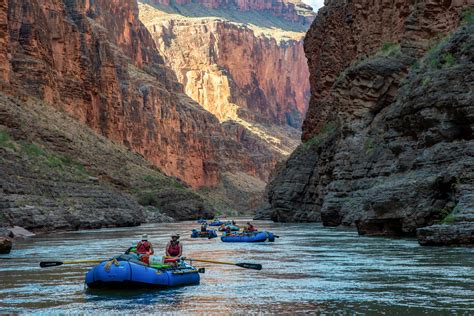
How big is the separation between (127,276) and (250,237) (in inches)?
1217

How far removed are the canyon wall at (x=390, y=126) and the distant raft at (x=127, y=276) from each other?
16768mm

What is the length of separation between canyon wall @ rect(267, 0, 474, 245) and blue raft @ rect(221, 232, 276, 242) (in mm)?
7005

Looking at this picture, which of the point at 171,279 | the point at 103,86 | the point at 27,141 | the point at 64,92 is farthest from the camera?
the point at 103,86

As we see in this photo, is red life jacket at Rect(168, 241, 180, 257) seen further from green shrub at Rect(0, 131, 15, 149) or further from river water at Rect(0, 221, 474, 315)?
green shrub at Rect(0, 131, 15, 149)

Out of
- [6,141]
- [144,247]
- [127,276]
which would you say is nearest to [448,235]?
[144,247]

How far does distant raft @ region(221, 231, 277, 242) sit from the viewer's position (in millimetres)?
56938

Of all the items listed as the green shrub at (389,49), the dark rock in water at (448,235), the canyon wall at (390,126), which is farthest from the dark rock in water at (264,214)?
the dark rock in water at (448,235)

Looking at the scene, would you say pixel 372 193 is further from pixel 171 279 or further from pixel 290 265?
pixel 171 279

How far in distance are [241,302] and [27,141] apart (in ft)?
232

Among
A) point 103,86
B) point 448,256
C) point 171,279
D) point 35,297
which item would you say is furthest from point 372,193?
point 103,86

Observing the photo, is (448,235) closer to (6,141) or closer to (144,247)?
(144,247)

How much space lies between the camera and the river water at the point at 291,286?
958 inches

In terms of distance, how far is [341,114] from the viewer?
77.7m

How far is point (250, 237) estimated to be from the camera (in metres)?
57.8
